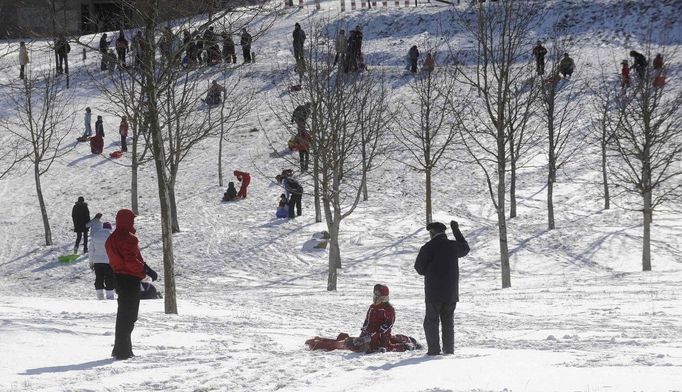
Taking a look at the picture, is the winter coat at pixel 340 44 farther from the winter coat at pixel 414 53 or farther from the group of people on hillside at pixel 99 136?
the group of people on hillside at pixel 99 136

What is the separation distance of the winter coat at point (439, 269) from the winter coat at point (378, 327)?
0.79 metres

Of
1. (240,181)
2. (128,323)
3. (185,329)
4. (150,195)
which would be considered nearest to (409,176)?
(240,181)

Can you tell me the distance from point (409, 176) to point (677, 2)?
2086 centimetres

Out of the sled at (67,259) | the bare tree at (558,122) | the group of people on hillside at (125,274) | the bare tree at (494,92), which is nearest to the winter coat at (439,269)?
the group of people on hillside at (125,274)

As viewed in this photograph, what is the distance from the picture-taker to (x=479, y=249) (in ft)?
92.3

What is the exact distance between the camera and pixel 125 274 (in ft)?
34.9

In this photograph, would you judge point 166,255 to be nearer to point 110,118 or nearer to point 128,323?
point 128,323

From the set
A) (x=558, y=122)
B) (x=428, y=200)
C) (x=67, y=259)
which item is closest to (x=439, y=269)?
(x=67, y=259)

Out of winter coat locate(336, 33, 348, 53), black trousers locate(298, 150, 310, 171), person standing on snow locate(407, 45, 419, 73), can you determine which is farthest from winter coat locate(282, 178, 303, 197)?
person standing on snow locate(407, 45, 419, 73)

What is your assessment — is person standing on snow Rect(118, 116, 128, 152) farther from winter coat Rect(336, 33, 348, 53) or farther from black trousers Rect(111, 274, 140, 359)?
black trousers Rect(111, 274, 140, 359)

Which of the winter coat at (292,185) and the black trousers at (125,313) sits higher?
the black trousers at (125,313)

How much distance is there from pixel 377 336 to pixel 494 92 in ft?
57.0

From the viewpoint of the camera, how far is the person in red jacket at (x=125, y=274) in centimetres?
1058

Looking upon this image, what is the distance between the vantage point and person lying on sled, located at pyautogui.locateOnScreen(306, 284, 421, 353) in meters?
11.7
